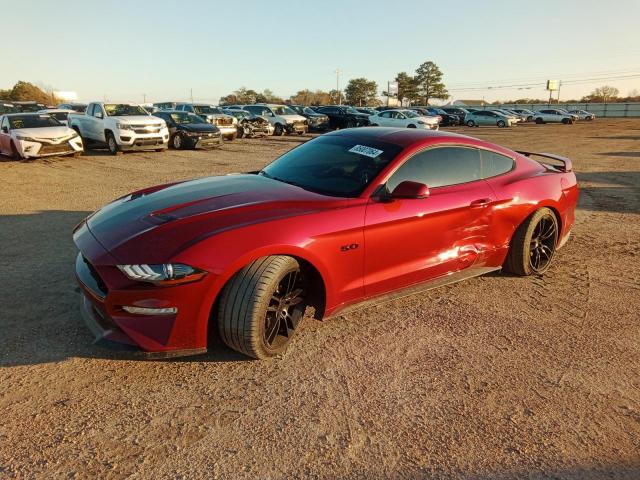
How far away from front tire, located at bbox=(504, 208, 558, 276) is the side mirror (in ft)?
5.33

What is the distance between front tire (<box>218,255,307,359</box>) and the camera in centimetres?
289

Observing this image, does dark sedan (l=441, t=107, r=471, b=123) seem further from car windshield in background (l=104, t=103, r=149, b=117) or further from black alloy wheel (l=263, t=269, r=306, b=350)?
black alloy wheel (l=263, t=269, r=306, b=350)

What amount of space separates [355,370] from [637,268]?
3.88 metres

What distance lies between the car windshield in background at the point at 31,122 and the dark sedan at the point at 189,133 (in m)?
4.05

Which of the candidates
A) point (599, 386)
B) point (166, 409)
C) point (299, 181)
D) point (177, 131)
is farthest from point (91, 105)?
Answer: point (599, 386)

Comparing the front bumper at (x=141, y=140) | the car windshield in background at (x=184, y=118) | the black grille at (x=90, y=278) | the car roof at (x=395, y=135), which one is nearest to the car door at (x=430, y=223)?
the car roof at (x=395, y=135)

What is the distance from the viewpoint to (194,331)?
2848 mm

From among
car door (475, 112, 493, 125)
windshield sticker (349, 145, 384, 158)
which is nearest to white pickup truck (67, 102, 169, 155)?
windshield sticker (349, 145, 384, 158)

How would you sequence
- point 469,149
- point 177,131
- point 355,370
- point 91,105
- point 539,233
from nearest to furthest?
point 355,370 < point 469,149 < point 539,233 < point 91,105 < point 177,131

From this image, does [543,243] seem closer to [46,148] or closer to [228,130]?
[46,148]

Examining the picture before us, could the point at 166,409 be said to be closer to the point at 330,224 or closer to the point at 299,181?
the point at 330,224

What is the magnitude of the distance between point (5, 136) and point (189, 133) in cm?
563

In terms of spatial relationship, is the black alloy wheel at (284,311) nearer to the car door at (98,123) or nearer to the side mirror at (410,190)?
the side mirror at (410,190)

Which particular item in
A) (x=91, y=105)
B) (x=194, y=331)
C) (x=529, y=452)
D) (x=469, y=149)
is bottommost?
(x=529, y=452)
